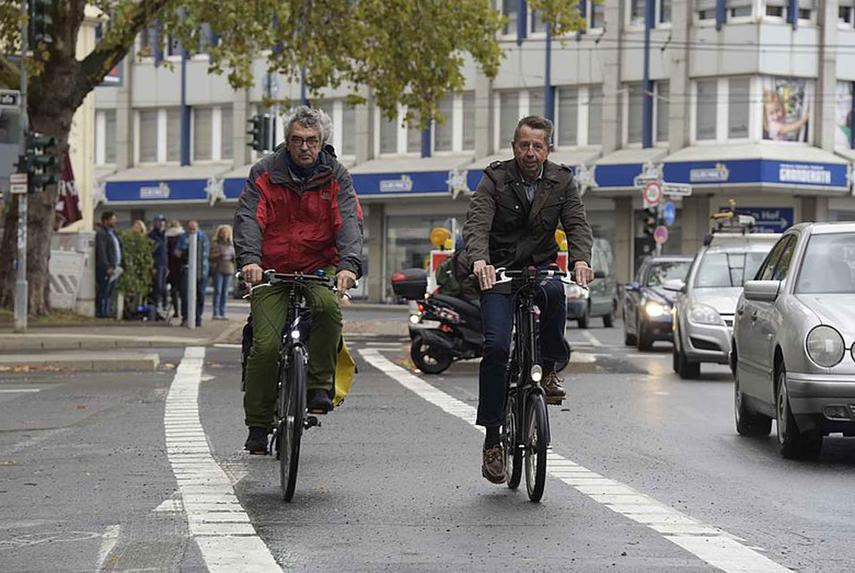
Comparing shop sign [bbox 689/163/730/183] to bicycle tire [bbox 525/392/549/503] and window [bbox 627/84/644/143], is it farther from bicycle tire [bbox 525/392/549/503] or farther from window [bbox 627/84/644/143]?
bicycle tire [bbox 525/392/549/503]

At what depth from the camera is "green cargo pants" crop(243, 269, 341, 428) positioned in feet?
31.4

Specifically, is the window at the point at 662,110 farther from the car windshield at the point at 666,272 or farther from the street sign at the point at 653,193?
the car windshield at the point at 666,272

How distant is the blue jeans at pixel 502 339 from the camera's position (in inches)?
364

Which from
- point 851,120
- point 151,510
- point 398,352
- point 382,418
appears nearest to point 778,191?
point 851,120

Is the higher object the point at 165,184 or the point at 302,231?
the point at 165,184

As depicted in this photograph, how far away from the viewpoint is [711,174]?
50.9m

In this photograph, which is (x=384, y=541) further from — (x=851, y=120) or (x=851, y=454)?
(x=851, y=120)

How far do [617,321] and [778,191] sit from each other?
8.82 meters

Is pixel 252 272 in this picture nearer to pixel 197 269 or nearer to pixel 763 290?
pixel 763 290

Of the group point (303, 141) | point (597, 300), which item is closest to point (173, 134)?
point (597, 300)

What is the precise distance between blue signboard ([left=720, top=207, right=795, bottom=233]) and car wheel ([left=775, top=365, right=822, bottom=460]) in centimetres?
4099

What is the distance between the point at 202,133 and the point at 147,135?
7.94 ft

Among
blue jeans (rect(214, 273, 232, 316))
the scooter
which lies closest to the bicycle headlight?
the scooter

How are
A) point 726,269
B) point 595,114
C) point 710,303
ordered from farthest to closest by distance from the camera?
point 595,114 → point 726,269 → point 710,303
